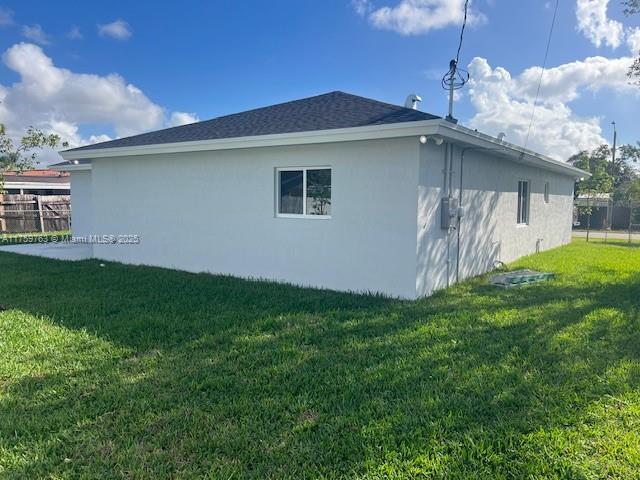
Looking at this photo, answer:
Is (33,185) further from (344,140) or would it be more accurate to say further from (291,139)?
(344,140)

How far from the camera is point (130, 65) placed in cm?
1591

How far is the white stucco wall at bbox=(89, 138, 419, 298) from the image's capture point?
23.3ft

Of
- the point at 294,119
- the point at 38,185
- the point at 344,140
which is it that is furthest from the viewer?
the point at 38,185

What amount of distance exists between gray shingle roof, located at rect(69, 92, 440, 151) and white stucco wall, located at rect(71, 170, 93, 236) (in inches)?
167

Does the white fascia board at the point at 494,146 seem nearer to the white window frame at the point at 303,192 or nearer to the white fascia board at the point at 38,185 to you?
the white window frame at the point at 303,192

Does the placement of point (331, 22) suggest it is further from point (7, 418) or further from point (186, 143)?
point (7, 418)

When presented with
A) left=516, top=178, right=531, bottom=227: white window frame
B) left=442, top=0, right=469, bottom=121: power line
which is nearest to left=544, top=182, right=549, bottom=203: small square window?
left=516, top=178, right=531, bottom=227: white window frame

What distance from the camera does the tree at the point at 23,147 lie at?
45.6 ft

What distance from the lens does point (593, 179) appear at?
31.0m

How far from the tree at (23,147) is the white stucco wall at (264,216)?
481cm

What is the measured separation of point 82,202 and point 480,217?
43.1 feet

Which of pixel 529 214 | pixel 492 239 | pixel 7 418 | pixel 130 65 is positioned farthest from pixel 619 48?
pixel 130 65

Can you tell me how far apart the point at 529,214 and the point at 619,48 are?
4602 mm

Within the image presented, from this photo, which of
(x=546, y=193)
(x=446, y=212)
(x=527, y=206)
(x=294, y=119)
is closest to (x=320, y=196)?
(x=294, y=119)
